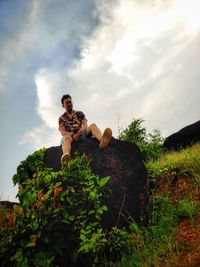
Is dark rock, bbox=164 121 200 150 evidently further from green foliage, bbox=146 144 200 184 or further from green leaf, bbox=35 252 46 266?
green leaf, bbox=35 252 46 266

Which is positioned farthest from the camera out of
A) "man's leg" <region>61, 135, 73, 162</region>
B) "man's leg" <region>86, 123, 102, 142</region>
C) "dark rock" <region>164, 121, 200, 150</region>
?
"dark rock" <region>164, 121, 200, 150</region>

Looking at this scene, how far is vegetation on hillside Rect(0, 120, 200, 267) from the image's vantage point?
17.6 ft

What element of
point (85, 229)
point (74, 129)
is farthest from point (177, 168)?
point (85, 229)

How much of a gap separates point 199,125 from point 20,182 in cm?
994

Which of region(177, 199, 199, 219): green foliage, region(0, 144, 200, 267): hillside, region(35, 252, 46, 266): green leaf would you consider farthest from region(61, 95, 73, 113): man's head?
region(35, 252, 46, 266): green leaf

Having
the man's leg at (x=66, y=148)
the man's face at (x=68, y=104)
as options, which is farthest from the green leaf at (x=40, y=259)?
the man's face at (x=68, y=104)

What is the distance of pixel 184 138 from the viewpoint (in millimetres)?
16266

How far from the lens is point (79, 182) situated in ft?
22.3

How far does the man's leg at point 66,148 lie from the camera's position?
7805 millimetres

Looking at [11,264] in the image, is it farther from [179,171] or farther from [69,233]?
[179,171]

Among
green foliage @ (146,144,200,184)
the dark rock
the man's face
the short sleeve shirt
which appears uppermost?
the man's face

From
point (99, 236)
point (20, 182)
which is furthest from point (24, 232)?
point (20, 182)

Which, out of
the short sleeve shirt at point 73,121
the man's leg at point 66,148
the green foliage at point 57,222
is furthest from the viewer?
the short sleeve shirt at point 73,121

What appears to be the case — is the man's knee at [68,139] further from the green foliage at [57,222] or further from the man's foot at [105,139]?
the green foliage at [57,222]
